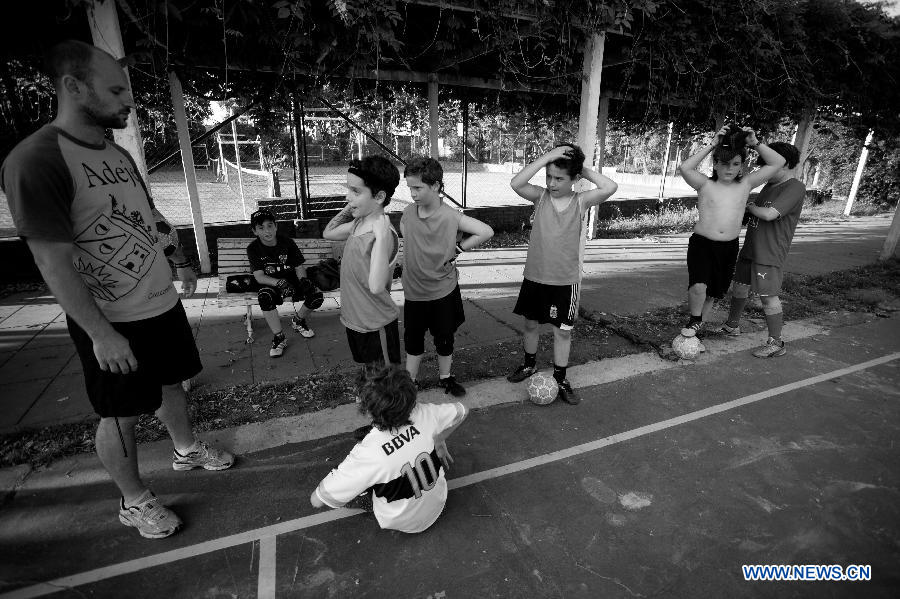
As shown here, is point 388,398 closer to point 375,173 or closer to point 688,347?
point 375,173

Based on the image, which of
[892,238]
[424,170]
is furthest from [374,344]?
[892,238]

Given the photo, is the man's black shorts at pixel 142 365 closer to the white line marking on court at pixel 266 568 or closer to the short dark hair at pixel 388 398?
the white line marking on court at pixel 266 568

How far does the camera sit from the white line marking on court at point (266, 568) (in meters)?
1.97

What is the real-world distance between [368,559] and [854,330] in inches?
226

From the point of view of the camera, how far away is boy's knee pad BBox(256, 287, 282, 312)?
13.3 ft

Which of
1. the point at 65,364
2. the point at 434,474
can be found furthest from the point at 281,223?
the point at 434,474

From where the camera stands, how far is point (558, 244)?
10.9ft

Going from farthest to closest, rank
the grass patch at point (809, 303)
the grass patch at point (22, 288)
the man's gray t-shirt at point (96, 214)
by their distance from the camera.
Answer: the grass patch at point (22, 288) < the grass patch at point (809, 303) < the man's gray t-shirt at point (96, 214)

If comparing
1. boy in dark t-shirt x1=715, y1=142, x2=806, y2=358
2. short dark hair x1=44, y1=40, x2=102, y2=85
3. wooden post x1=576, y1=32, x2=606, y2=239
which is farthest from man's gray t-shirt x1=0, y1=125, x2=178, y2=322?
boy in dark t-shirt x1=715, y1=142, x2=806, y2=358

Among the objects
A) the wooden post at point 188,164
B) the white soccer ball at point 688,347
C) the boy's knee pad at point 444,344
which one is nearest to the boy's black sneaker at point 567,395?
the boy's knee pad at point 444,344

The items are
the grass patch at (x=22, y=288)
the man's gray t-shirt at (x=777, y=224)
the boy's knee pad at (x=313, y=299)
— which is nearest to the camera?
the man's gray t-shirt at (x=777, y=224)

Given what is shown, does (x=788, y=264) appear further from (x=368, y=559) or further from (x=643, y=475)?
(x=368, y=559)

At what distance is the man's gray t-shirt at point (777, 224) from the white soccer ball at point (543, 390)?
97.4 inches

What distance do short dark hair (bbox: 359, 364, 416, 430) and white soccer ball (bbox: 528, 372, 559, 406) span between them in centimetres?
154
